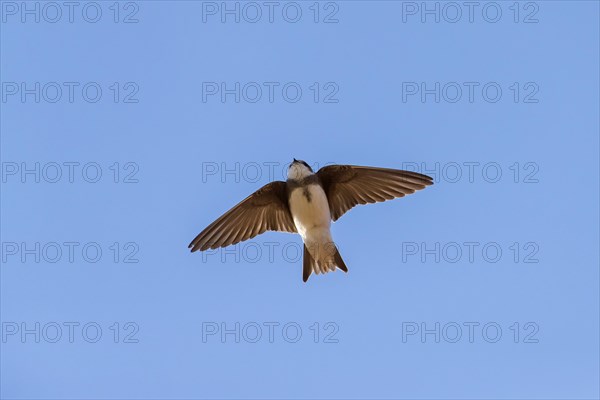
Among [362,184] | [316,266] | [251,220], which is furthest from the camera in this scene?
[251,220]

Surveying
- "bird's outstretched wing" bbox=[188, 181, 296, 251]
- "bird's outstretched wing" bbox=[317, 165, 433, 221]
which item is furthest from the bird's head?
"bird's outstretched wing" bbox=[188, 181, 296, 251]

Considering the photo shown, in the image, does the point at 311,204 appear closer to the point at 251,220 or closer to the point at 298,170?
the point at 298,170

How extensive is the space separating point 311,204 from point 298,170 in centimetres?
29

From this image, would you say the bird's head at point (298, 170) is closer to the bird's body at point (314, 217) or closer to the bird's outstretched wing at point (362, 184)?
the bird's body at point (314, 217)

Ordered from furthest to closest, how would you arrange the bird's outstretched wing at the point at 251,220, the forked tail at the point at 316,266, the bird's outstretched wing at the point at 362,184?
the bird's outstretched wing at the point at 251,220
the bird's outstretched wing at the point at 362,184
the forked tail at the point at 316,266

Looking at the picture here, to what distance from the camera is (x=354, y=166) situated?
8.84 m

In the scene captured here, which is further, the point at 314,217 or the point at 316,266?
the point at 316,266

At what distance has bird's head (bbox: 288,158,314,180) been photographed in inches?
337

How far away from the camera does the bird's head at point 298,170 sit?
855 cm

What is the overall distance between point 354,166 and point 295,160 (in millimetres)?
559

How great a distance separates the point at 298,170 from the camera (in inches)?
337

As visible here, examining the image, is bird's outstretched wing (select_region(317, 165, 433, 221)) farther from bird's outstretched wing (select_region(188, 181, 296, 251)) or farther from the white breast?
bird's outstretched wing (select_region(188, 181, 296, 251))

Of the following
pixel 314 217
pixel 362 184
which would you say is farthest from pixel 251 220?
pixel 362 184

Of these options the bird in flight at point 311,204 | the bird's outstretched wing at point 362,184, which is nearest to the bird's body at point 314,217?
the bird in flight at point 311,204
